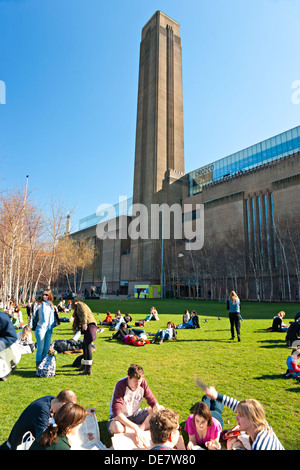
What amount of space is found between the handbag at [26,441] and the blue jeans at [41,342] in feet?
14.1

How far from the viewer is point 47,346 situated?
7.54 meters

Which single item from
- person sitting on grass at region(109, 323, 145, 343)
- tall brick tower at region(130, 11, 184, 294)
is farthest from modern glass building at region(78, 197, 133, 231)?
person sitting on grass at region(109, 323, 145, 343)

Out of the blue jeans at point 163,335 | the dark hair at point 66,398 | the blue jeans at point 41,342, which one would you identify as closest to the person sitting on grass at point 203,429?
the dark hair at point 66,398

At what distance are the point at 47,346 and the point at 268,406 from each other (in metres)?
5.36

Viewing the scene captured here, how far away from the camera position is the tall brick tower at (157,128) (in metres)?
70.2

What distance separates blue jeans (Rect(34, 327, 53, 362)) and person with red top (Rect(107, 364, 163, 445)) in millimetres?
3658

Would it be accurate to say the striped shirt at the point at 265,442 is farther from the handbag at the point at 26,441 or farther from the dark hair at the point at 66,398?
the handbag at the point at 26,441

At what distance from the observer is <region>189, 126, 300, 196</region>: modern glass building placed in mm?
53562

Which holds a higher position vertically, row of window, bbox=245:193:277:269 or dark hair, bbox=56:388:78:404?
row of window, bbox=245:193:277:269

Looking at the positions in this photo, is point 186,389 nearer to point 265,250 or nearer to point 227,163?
point 265,250

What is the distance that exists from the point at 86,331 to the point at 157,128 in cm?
7061

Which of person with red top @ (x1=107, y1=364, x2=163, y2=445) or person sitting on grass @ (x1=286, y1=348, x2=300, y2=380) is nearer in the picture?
person with red top @ (x1=107, y1=364, x2=163, y2=445)

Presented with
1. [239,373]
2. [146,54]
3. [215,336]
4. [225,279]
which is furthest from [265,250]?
[146,54]

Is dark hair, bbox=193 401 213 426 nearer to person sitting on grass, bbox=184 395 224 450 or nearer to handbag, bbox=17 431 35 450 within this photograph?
person sitting on grass, bbox=184 395 224 450
